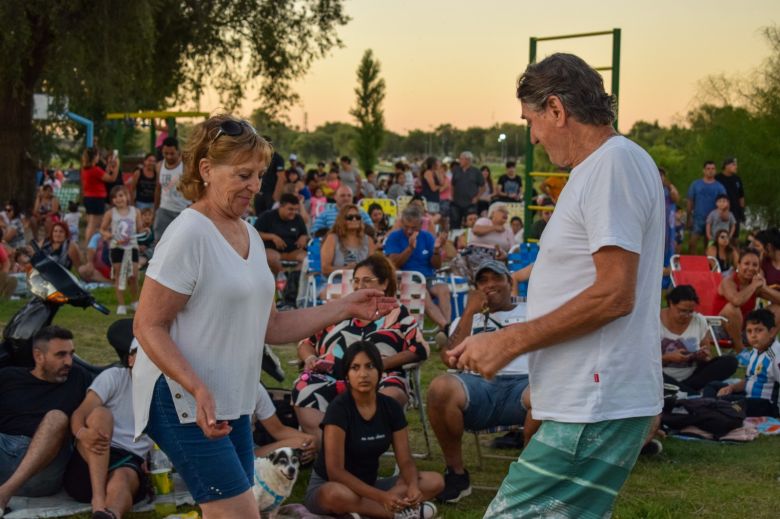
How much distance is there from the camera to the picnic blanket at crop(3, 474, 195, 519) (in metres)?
5.57

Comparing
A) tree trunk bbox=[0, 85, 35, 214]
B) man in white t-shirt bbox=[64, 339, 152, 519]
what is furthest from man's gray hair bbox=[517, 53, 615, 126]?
tree trunk bbox=[0, 85, 35, 214]

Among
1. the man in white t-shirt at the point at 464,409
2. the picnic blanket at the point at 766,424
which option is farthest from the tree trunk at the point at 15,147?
the man in white t-shirt at the point at 464,409

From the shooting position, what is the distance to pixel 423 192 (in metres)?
22.5

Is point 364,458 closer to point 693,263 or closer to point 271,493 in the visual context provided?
point 271,493

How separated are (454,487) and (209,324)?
10.8 feet

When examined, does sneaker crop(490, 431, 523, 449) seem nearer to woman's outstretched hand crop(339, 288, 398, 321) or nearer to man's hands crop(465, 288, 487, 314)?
man's hands crop(465, 288, 487, 314)

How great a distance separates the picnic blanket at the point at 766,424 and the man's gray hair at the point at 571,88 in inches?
221

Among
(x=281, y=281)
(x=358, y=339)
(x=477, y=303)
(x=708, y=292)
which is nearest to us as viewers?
(x=358, y=339)

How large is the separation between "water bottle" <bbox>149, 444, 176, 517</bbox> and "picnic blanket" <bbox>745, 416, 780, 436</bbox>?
14.1 feet

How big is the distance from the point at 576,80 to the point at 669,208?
13.7 meters

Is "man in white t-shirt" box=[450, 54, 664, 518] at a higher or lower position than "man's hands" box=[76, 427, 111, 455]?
higher

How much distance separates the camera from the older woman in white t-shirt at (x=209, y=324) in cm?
309

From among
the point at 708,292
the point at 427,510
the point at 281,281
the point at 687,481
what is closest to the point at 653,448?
the point at 687,481

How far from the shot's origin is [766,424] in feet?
26.1
